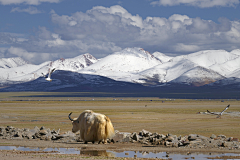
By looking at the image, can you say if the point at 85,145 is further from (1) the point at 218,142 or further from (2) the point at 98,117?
(1) the point at 218,142

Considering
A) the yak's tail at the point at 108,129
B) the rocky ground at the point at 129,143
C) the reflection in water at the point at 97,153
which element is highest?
the yak's tail at the point at 108,129

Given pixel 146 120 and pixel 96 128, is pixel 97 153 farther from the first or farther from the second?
pixel 146 120

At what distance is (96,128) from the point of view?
26.5 metres

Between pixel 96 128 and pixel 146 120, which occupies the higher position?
pixel 96 128

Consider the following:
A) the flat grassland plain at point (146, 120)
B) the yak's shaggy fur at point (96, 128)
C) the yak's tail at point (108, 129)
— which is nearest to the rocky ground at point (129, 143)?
the yak's shaggy fur at point (96, 128)

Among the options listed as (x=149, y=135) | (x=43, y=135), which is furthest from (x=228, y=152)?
(x=43, y=135)

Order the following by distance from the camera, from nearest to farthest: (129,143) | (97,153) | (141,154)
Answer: (141,154), (97,153), (129,143)

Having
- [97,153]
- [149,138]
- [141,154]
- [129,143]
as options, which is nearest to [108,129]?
[129,143]

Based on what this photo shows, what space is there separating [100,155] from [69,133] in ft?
28.8

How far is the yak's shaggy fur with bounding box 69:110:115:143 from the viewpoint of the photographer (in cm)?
2639

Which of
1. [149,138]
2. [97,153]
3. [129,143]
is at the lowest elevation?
[97,153]

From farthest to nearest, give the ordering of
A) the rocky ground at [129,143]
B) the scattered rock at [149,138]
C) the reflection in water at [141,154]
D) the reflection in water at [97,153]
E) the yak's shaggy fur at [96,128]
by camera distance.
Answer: the yak's shaggy fur at [96,128] < the scattered rock at [149,138] < the rocky ground at [129,143] < the reflection in water at [97,153] < the reflection in water at [141,154]

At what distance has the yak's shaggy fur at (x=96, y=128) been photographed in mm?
26391

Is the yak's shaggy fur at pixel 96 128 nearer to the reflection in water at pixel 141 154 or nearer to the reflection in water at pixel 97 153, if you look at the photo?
the reflection in water at pixel 141 154
